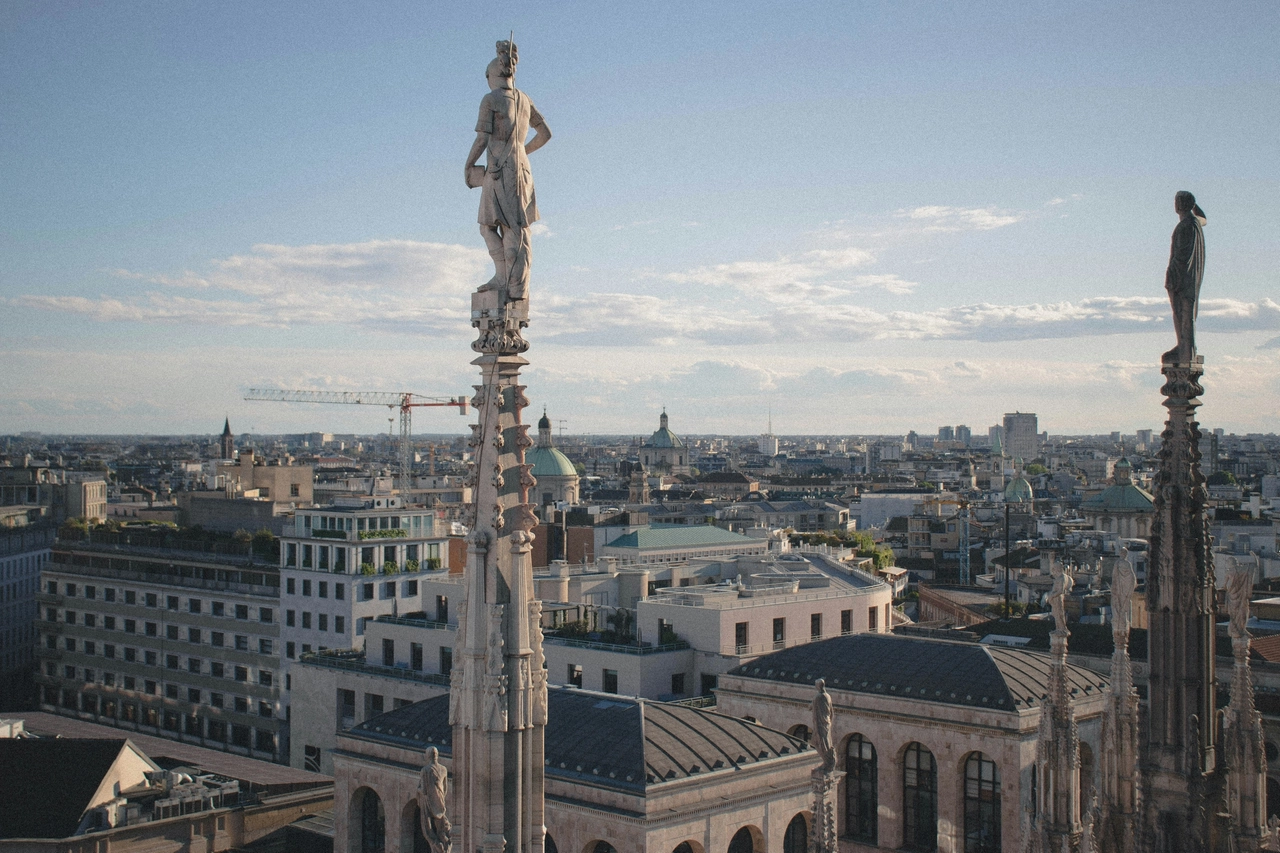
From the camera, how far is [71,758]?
3653 cm

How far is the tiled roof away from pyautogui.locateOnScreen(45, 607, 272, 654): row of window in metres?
20.4

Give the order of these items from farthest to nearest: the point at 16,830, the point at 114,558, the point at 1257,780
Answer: the point at 114,558, the point at 16,830, the point at 1257,780

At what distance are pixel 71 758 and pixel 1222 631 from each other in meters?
38.0

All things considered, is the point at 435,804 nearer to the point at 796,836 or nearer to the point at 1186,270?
the point at 1186,270

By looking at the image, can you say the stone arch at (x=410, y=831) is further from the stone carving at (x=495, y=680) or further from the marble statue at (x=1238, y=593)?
the stone carving at (x=495, y=680)

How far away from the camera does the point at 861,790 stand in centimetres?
3778

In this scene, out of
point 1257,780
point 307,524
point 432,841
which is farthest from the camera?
point 307,524

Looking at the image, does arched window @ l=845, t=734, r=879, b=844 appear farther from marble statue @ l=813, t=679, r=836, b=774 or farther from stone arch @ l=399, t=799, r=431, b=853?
marble statue @ l=813, t=679, r=836, b=774

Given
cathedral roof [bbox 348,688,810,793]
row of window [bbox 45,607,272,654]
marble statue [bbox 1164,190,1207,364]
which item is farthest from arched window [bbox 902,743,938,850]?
row of window [bbox 45,607,272,654]

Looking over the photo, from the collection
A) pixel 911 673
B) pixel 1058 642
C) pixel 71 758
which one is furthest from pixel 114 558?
pixel 1058 642

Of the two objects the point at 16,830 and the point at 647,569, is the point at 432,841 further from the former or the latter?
the point at 647,569

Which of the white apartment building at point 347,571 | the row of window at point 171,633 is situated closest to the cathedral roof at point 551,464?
the row of window at point 171,633

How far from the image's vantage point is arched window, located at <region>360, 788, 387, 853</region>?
38344 mm

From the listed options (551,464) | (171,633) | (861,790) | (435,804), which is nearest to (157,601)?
(171,633)
